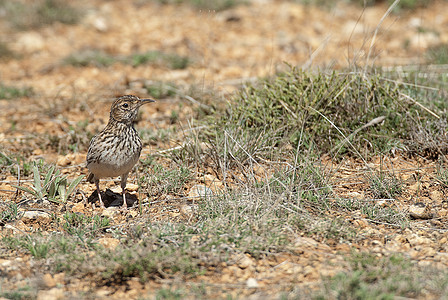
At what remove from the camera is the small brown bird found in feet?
15.4

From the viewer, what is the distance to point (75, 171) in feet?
18.6

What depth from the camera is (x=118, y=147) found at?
4.73 m

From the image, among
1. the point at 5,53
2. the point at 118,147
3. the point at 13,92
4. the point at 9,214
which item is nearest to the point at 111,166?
the point at 118,147

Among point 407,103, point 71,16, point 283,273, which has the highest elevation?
point 71,16

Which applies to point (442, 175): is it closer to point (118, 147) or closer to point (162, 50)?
point (118, 147)

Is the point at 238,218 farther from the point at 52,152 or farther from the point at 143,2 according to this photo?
the point at 143,2

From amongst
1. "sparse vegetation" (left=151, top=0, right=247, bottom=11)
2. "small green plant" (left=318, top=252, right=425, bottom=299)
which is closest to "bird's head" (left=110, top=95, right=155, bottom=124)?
"small green plant" (left=318, top=252, right=425, bottom=299)

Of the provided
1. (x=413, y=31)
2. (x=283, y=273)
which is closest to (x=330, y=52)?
(x=413, y=31)

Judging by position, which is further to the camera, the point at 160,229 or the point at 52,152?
the point at 52,152

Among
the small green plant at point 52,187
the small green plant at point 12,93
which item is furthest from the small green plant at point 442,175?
the small green plant at point 12,93

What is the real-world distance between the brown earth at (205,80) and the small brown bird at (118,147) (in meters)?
0.38

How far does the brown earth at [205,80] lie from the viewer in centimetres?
370

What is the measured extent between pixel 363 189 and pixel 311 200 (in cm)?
67

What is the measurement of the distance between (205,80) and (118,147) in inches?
113
